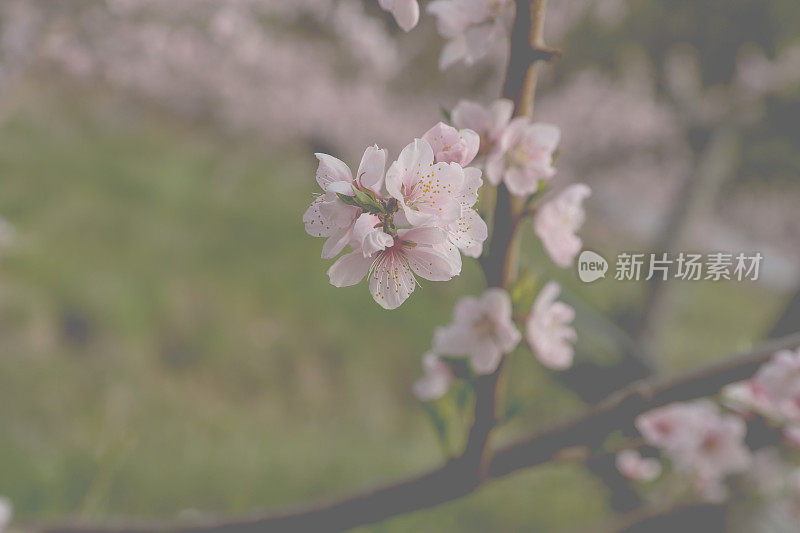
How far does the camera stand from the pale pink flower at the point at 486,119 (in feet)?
1.90

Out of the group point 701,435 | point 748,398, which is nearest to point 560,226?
point 748,398

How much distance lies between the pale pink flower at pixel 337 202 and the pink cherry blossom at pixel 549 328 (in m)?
0.32

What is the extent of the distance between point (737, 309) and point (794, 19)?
4705mm

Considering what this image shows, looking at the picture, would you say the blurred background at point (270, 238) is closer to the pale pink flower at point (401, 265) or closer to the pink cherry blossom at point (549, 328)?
the pink cherry blossom at point (549, 328)

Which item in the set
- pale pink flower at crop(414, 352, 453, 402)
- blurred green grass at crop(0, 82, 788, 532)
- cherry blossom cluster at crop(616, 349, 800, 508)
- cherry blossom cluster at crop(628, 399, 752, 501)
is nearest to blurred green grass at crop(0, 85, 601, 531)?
blurred green grass at crop(0, 82, 788, 532)

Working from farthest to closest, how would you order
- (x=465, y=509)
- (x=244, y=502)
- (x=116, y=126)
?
(x=116, y=126) → (x=465, y=509) → (x=244, y=502)

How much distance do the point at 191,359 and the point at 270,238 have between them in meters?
1.36

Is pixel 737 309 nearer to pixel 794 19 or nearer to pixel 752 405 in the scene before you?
pixel 794 19

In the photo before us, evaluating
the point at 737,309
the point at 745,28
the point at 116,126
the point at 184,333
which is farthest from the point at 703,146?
the point at 116,126

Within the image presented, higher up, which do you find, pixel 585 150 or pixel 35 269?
pixel 35 269

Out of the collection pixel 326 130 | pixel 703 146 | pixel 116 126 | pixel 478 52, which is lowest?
pixel 326 130

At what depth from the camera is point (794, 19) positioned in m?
4.05

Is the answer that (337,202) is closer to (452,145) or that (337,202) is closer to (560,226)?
(452,145)

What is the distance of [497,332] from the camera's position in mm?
633
